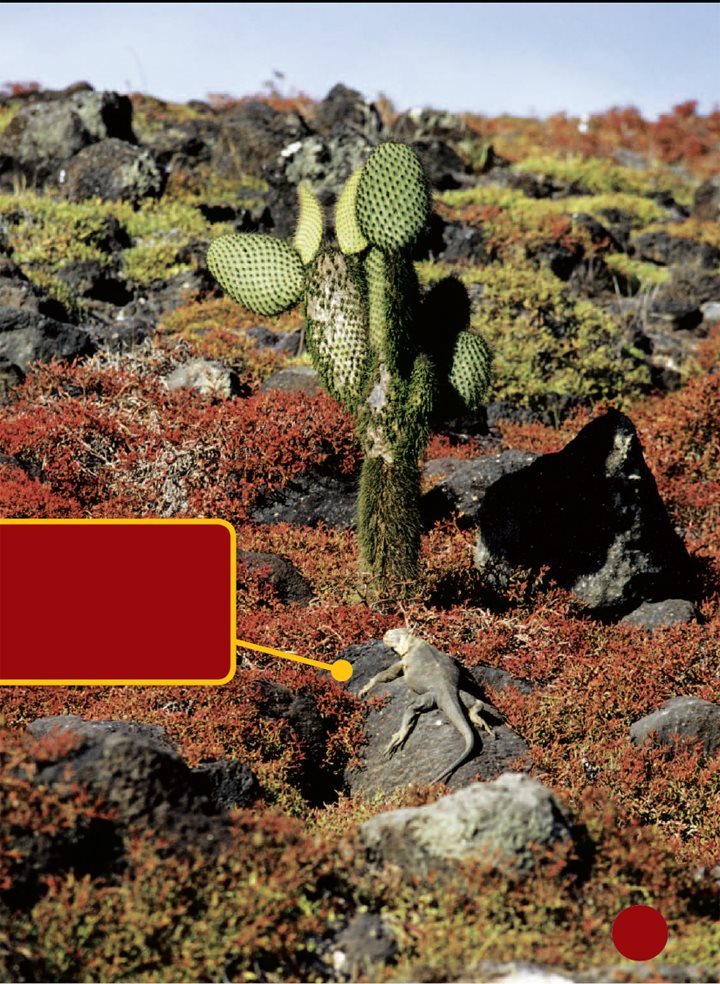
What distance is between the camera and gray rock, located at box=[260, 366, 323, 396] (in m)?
14.2

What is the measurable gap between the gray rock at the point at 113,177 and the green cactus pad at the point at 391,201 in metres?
15.6

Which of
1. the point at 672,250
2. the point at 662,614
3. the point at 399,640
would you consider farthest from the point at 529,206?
the point at 399,640

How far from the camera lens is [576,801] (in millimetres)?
7168

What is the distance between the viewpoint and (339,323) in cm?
1015

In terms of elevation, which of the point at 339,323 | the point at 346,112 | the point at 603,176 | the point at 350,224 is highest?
the point at 346,112

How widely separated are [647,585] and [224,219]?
15.7m

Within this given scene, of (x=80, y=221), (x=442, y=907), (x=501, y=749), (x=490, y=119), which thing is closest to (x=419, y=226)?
(x=501, y=749)

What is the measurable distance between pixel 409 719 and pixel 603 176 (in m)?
28.9

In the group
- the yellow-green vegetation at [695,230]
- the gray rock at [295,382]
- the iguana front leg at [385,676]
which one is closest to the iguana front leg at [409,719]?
the iguana front leg at [385,676]

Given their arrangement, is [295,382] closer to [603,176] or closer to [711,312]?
[711,312]

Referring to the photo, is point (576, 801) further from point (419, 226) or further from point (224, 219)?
point (224, 219)

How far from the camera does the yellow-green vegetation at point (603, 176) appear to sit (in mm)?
33250

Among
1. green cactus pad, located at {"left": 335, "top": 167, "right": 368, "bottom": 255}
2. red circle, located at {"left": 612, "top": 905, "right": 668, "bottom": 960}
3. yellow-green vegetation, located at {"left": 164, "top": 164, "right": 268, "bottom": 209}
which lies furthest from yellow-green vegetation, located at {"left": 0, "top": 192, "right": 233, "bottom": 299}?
red circle, located at {"left": 612, "top": 905, "right": 668, "bottom": 960}

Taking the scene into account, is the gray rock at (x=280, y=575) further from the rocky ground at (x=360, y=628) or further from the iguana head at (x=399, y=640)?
the iguana head at (x=399, y=640)
